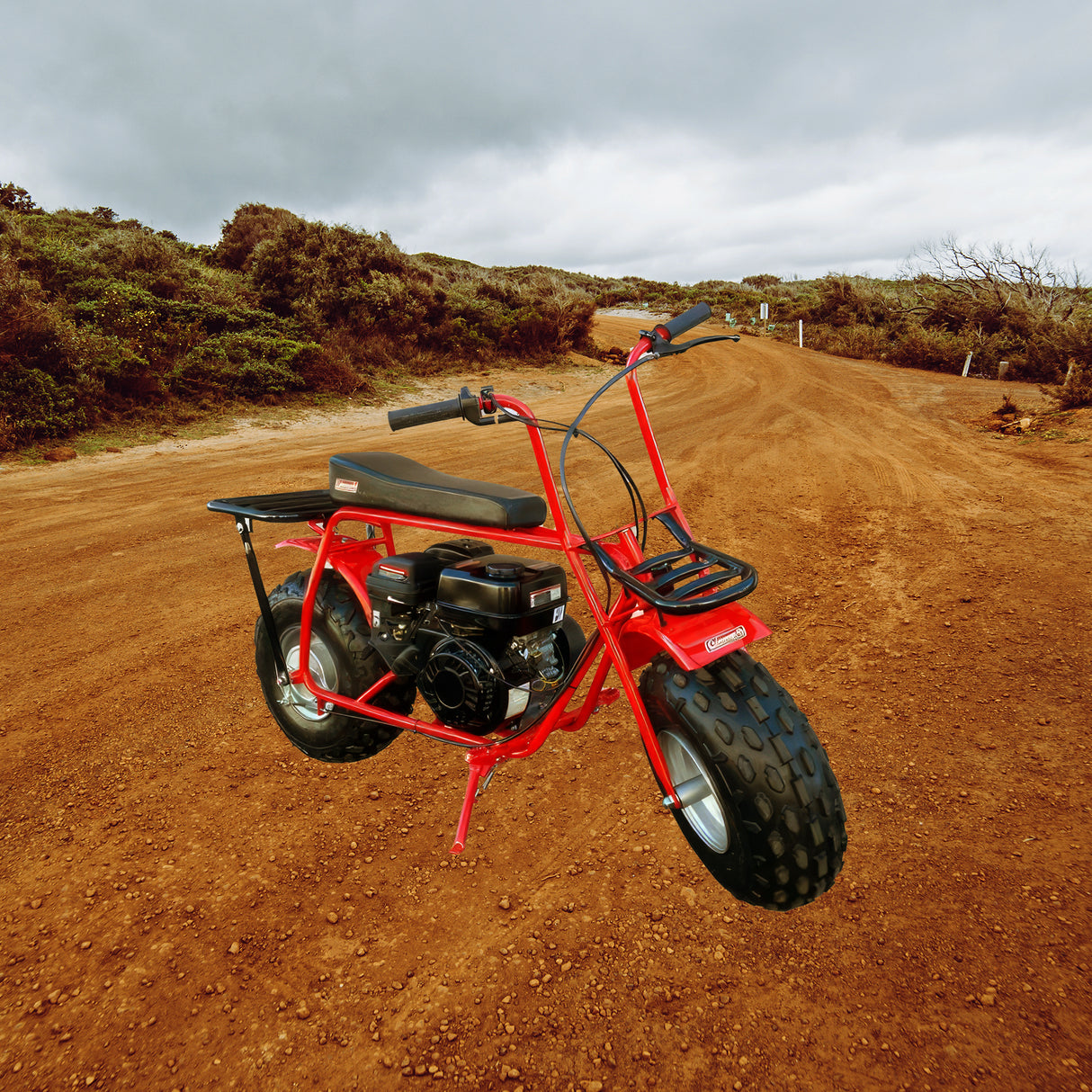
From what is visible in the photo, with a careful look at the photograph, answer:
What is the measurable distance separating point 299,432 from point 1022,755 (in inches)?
432

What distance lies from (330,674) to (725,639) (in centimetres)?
205

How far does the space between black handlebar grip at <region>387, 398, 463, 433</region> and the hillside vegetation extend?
31.2 feet

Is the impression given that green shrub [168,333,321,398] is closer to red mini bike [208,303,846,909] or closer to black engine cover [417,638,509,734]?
red mini bike [208,303,846,909]

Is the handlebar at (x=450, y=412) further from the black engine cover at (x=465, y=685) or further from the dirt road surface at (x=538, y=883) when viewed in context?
the dirt road surface at (x=538, y=883)

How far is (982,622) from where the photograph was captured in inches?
163

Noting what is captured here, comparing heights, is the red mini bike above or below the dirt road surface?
above

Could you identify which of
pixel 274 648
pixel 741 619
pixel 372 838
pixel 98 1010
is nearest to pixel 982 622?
pixel 741 619

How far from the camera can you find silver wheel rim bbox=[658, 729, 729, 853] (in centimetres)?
228

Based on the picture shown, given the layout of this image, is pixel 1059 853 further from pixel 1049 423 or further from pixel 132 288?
pixel 132 288

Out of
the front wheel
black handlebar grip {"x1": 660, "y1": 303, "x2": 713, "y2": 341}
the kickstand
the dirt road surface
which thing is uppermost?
black handlebar grip {"x1": 660, "y1": 303, "x2": 713, "y2": 341}

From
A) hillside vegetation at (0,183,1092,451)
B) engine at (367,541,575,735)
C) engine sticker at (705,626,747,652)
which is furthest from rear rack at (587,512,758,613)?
hillside vegetation at (0,183,1092,451)

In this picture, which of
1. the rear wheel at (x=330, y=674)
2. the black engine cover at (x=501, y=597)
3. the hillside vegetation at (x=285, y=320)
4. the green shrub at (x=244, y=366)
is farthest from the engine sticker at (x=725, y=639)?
the green shrub at (x=244, y=366)

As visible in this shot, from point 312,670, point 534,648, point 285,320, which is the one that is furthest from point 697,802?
point 285,320

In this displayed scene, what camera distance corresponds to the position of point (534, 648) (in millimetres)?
2635
